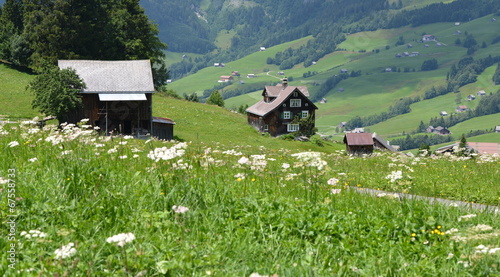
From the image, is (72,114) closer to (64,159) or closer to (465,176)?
(465,176)

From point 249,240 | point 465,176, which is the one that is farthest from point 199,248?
point 465,176

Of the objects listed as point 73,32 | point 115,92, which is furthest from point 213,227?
point 73,32

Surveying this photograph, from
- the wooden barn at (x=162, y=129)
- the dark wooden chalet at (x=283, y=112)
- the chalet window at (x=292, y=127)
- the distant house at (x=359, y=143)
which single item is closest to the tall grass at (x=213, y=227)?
the wooden barn at (x=162, y=129)

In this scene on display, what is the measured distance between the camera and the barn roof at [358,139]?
3622 inches

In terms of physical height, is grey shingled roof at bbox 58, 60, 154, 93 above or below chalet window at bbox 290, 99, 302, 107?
above

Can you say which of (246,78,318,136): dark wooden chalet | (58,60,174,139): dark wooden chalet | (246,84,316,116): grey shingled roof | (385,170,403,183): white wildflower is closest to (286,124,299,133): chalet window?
(246,78,318,136): dark wooden chalet

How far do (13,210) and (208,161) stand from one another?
149 inches

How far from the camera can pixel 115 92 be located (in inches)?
2061

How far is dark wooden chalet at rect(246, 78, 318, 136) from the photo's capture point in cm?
9600

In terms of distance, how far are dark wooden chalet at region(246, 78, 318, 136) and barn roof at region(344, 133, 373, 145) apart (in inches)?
332

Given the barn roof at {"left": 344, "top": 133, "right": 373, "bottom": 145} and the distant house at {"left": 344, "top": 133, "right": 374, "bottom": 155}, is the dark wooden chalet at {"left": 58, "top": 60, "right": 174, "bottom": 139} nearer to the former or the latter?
the distant house at {"left": 344, "top": 133, "right": 374, "bottom": 155}

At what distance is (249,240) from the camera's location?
647cm

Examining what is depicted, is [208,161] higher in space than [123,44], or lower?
lower

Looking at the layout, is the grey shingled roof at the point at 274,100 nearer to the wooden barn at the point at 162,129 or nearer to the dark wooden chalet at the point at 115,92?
the wooden barn at the point at 162,129
